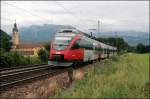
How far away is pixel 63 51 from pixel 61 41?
0.82m

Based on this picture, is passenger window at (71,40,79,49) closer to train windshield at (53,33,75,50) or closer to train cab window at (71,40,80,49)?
train cab window at (71,40,80,49)

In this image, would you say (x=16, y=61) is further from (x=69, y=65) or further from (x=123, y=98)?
(x=123, y=98)

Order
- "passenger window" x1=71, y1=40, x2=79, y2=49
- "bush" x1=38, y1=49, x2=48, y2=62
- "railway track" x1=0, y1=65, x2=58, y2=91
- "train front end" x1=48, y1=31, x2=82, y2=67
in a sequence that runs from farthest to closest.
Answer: "bush" x1=38, y1=49, x2=48, y2=62
"passenger window" x1=71, y1=40, x2=79, y2=49
"train front end" x1=48, y1=31, x2=82, y2=67
"railway track" x1=0, y1=65, x2=58, y2=91

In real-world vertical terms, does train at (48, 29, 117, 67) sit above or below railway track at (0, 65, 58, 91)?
above

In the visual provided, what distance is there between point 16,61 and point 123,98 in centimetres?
1912

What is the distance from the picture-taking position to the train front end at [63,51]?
2575 cm

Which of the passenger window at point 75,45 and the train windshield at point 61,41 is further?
the passenger window at point 75,45

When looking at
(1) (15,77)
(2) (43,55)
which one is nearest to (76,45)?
(1) (15,77)

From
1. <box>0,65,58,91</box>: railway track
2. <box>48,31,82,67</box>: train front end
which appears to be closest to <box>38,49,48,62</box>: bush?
<box>48,31,82,67</box>: train front end

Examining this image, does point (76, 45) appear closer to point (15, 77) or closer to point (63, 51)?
point (63, 51)

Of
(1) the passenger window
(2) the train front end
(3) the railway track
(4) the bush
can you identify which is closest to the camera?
(3) the railway track

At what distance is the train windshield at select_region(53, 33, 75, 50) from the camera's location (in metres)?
25.9

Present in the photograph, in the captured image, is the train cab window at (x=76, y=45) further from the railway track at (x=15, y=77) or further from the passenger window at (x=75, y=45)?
the railway track at (x=15, y=77)

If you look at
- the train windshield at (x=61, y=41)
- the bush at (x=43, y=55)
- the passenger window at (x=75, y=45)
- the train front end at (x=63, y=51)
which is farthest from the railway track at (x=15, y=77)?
the bush at (x=43, y=55)
